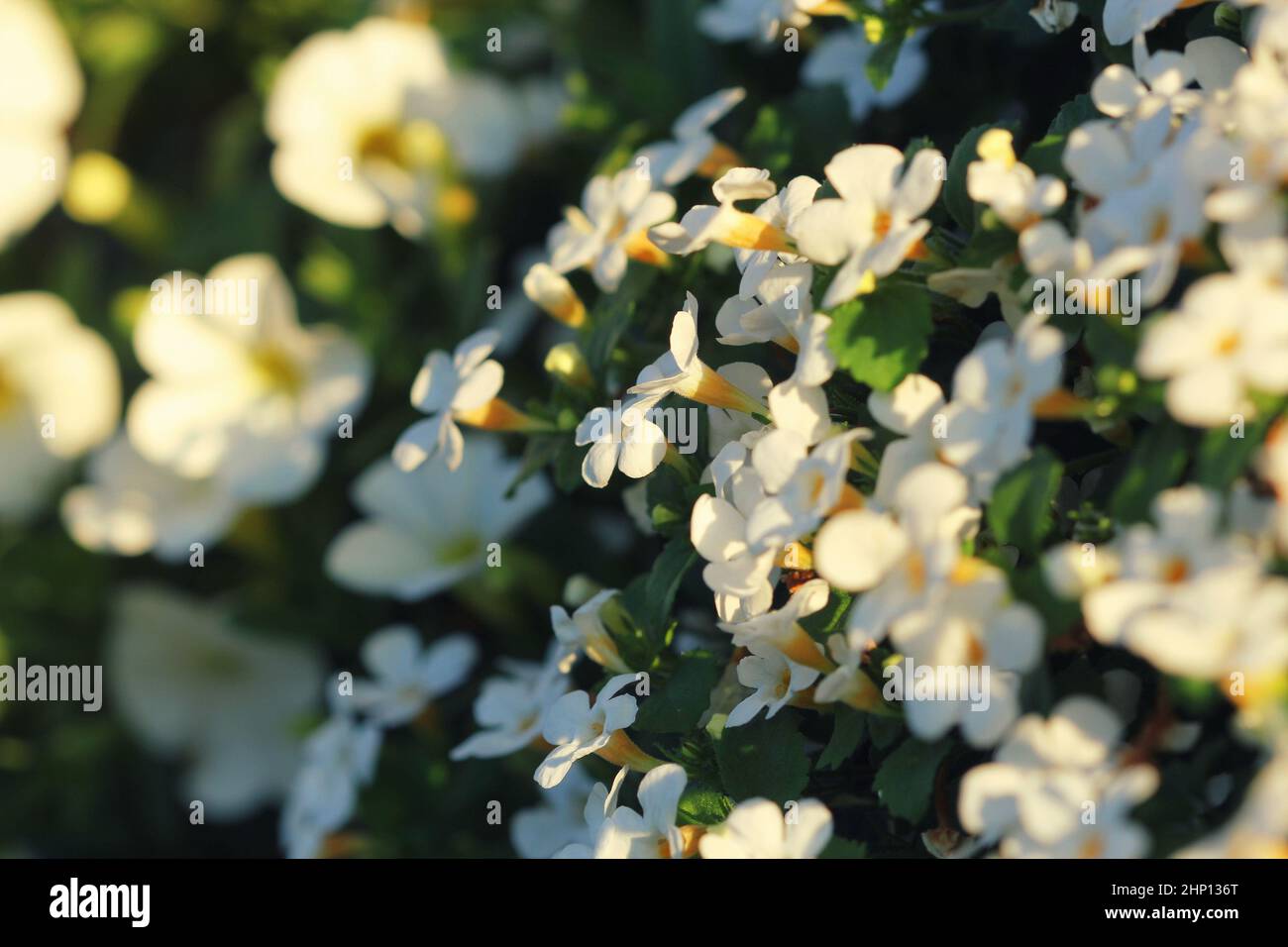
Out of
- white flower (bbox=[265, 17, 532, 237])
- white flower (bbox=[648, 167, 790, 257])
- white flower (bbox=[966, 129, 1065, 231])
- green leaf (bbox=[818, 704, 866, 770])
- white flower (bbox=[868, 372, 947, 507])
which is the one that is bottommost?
green leaf (bbox=[818, 704, 866, 770])

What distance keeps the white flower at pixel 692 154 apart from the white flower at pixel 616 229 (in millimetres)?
26

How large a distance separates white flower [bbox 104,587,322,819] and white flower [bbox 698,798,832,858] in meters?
0.69

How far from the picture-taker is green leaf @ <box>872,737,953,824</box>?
0.53 m

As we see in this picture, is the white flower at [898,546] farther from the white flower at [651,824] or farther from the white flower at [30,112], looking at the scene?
the white flower at [30,112]

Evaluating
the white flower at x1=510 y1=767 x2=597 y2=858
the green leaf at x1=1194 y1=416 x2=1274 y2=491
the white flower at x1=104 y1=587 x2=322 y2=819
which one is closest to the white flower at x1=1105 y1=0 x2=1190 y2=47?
the green leaf at x1=1194 y1=416 x2=1274 y2=491

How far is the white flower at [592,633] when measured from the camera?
647 millimetres

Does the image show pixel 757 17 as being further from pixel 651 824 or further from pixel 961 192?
pixel 651 824

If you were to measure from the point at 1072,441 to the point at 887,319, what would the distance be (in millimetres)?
152

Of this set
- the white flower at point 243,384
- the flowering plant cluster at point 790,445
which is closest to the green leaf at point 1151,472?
the flowering plant cluster at point 790,445

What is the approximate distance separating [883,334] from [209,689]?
857 mm

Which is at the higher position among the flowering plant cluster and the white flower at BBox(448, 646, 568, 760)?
the flowering plant cluster

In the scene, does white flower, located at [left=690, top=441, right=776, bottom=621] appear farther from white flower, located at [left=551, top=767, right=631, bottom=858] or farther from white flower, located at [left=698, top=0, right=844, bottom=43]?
white flower, located at [left=698, top=0, right=844, bottom=43]

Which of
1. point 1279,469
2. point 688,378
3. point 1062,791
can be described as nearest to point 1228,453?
point 1279,469

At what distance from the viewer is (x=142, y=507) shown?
3.51 ft
